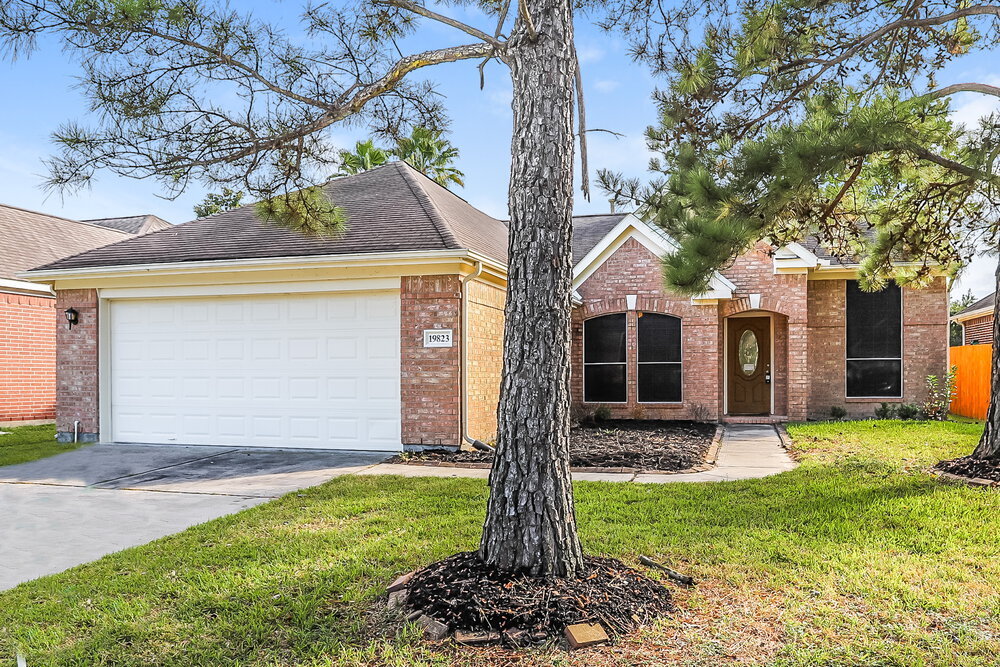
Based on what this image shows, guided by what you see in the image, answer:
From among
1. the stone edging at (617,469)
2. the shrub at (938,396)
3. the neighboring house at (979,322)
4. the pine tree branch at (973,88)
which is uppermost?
the pine tree branch at (973,88)

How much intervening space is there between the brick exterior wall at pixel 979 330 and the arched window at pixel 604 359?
14.3 metres

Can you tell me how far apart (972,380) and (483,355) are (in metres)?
11.8

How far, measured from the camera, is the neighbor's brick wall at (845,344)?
14648 millimetres

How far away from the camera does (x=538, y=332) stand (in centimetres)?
416

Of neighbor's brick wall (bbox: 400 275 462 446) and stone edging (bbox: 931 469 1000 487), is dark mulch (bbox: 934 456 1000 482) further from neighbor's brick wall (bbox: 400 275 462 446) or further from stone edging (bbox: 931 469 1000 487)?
neighbor's brick wall (bbox: 400 275 462 446)

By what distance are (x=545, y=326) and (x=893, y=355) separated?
43.7 ft

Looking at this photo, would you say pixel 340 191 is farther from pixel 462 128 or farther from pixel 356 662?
pixel 356 662

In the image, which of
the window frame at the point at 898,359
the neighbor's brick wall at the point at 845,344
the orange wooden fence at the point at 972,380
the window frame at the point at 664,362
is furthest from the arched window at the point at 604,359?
the orange wooden fence at the point at 972,380

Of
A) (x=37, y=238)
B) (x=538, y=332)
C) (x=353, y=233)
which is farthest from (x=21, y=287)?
(x=538, y=332)

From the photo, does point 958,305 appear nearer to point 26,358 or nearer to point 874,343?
point 874,343

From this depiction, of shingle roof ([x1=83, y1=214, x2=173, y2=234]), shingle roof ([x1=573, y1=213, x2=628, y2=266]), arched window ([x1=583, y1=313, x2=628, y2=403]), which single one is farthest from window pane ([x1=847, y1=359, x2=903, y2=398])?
shingle roof ([x1=83, y1=214, x2=173, y2=234])

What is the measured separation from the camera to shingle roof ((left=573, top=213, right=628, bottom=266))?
1641 cm

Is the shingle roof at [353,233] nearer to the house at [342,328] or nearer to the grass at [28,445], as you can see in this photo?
the house at [342,328]

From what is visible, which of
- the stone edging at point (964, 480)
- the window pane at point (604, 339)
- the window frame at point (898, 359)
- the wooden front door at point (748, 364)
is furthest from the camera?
the wooden front door at point (748, 364)
